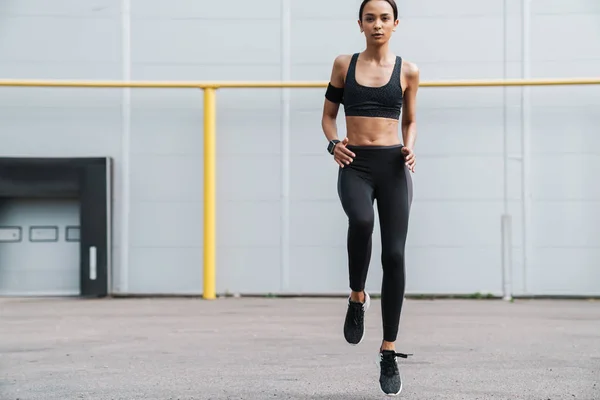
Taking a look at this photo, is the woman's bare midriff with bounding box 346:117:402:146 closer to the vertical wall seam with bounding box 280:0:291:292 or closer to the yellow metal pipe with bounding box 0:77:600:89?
the yellow metal pipe with bounding box 0:77:600:89

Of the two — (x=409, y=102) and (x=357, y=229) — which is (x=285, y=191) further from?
(x=357, y=229)

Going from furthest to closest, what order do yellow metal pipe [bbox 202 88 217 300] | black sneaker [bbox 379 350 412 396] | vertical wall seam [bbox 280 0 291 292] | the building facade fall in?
vertical wall seam [bbox 280 0 291 292] → the building facade → yellow metal pipe [bbox 202 88 217 300] → black sneaker [bbox 379 350 412 396]

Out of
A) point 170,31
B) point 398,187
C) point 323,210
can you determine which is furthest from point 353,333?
point 170,31

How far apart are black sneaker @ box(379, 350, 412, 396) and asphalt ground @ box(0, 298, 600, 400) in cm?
8

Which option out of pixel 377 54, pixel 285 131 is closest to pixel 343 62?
pixel 377 54

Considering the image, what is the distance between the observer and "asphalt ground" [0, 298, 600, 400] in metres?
5.11

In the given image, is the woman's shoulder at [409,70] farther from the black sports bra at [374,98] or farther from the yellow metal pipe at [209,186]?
the yellow metal pipe at [209,186]

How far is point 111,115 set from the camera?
11453 millimetres

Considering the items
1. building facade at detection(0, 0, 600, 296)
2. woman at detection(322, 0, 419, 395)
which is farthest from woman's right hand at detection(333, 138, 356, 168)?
building facade at detection(0, 0, 600, 296)

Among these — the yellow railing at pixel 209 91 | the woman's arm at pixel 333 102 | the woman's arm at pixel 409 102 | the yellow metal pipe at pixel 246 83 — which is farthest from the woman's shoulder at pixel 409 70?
the yellow railing at pixel 209 91

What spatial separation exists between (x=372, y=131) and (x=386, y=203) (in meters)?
0.36

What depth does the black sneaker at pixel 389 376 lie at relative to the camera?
15.7 ft

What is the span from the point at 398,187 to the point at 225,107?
6.66 m

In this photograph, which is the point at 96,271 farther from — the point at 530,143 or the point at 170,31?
the point at 530,143
